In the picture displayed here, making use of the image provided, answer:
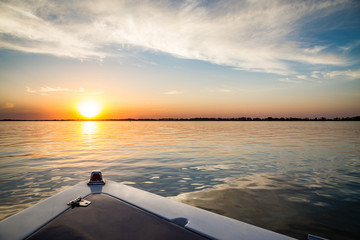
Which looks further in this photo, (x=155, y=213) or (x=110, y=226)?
(x=155, y=213)

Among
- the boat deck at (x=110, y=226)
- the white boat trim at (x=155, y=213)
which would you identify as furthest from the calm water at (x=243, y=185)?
the boat deck at (x=110, y=226)

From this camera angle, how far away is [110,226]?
107 inches

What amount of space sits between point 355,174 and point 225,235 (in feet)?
31.0

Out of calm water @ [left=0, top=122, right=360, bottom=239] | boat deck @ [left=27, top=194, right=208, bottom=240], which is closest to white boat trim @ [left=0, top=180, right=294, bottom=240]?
boat deck @ [left=27, top=194, right=208, bottom=240]

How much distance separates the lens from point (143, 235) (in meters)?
2.49

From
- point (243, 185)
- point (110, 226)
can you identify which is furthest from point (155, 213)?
point (243, 185)

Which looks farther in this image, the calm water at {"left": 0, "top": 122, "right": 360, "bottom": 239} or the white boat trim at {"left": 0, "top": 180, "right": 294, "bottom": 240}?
the calm water at {"left": 0, "top": 122, "right": 360, "bottom": 239}

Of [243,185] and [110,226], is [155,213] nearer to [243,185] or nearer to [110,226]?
[110,226]

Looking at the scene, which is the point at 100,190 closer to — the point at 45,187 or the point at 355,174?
the point at 45,187

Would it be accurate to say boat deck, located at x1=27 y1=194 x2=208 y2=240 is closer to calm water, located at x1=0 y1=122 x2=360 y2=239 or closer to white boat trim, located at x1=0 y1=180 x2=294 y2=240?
white boat trim, located at x1=0 y1=180 x2=294 y2=240

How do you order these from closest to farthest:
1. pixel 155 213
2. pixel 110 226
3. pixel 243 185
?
pixel 110 226 < pixel 155 213 < pixel 243 185

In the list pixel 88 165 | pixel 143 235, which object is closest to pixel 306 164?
pixel 143 235

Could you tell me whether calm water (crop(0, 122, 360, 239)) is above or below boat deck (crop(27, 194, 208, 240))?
below

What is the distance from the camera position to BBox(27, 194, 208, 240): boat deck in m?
2.47
